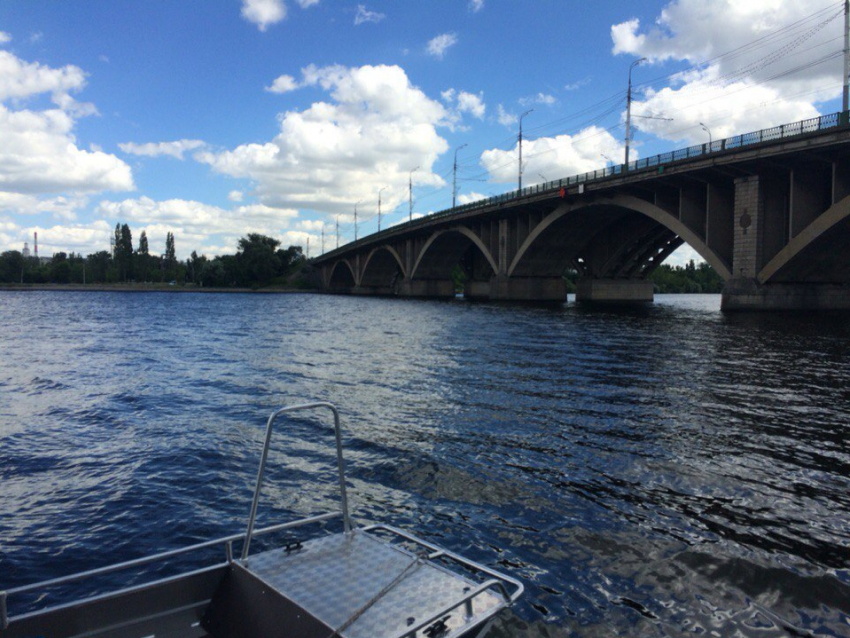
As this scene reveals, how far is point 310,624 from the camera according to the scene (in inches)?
→ 162

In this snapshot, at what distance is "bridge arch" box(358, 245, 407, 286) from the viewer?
406 ft

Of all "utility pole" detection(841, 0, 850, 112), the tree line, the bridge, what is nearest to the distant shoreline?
the tree line

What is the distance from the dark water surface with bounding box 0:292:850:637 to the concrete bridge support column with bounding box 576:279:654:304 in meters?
56.7

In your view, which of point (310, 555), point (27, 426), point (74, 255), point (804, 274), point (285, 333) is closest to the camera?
point (310, 555)

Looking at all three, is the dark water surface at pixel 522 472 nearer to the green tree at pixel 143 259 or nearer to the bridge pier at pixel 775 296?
the bridge pier at pixel 775 296

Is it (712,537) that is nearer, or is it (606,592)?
(606,592)

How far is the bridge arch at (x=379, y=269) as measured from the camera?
123812mm

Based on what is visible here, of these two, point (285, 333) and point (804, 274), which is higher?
point (804, 274)

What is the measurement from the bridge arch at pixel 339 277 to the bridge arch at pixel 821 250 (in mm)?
114556

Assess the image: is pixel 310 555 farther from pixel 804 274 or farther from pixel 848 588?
pixel 804 274

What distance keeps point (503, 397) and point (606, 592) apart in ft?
30.7

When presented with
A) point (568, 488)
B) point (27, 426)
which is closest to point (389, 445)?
point (568, 488)

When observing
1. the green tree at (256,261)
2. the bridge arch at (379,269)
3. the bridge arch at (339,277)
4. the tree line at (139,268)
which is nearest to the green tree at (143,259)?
the tree line at (139,268)


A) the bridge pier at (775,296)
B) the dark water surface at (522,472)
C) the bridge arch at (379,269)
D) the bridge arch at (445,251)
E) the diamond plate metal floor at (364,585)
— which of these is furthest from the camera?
the bridge arch at (379,269)
